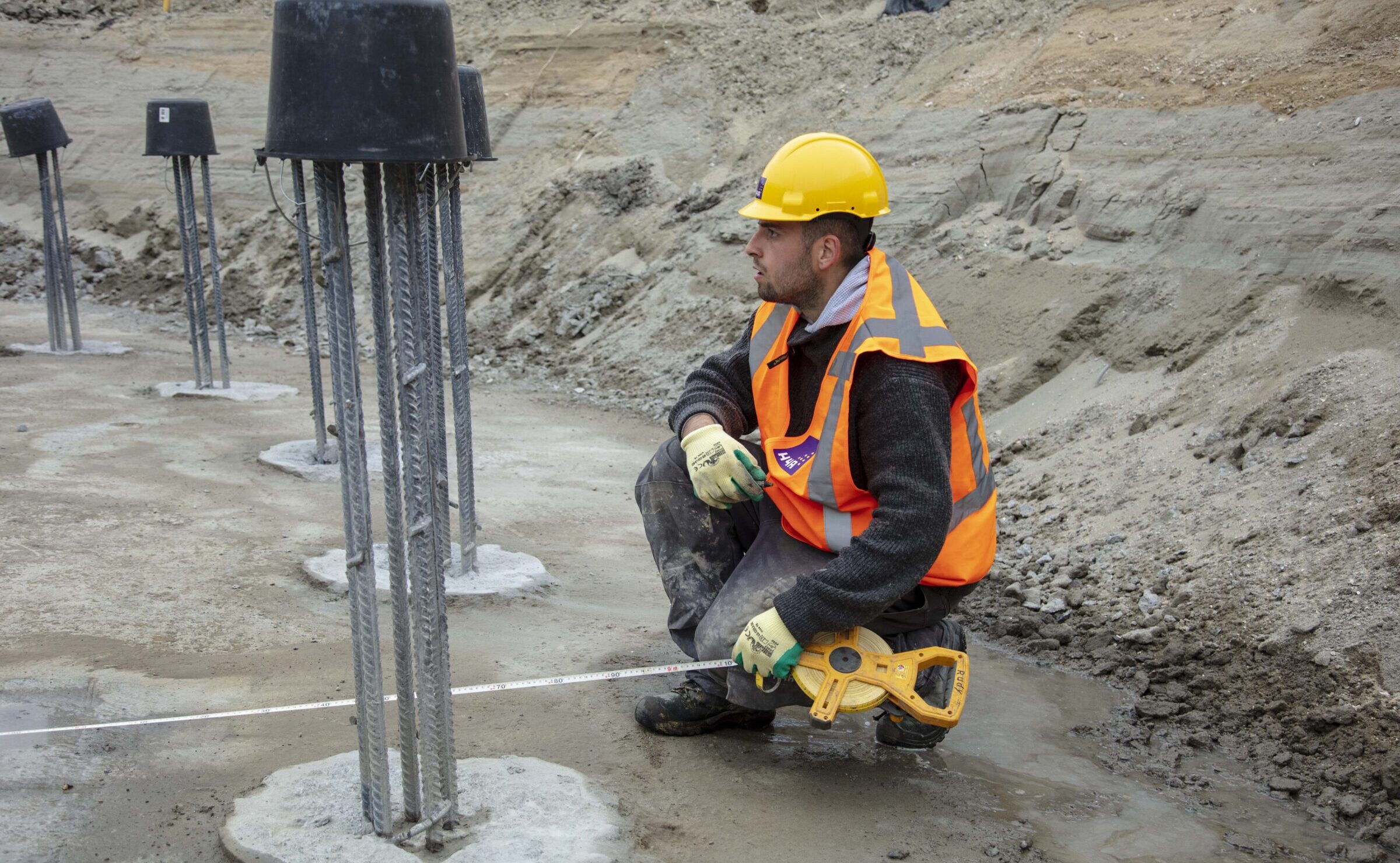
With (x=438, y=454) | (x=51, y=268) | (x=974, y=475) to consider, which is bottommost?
(x=438, y=454)

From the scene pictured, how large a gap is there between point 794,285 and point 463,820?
1615 millimetres

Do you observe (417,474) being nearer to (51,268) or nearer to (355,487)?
(355,487)

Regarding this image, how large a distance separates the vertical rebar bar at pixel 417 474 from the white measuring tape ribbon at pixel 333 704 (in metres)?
0.47

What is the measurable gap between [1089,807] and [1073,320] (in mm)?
4214

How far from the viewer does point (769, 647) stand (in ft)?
9.85

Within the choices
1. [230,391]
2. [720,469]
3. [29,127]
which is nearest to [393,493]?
[720,469]

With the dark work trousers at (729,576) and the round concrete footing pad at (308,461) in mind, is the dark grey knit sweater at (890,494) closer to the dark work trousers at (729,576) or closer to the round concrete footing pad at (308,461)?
the dark work trousers at (729,576)

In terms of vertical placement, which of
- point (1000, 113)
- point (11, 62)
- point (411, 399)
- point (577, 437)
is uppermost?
point (11, 62)

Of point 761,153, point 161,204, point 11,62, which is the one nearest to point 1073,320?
point 761,153

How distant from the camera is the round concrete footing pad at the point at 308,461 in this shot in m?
6.20

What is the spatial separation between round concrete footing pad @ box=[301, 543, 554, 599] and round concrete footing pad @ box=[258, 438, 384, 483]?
126cm

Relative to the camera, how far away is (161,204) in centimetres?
1488

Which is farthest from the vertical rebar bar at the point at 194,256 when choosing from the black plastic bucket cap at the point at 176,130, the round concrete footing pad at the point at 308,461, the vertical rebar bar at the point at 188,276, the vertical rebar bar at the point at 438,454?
the vertical rebar bar at the point at 438,454

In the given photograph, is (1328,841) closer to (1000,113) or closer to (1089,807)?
(1089,807)
